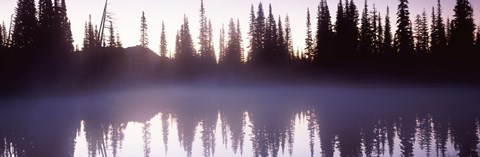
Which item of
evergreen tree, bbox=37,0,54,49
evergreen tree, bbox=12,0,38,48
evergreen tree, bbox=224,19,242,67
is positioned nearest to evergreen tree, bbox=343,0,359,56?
evergreen tree, bbox=224,19,242,67

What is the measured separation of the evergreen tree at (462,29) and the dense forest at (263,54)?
0.13 meters

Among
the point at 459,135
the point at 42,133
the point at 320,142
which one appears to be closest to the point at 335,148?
the point at 320,142

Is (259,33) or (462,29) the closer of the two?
(462,29)

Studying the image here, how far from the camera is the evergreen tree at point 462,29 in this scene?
64.6 metres

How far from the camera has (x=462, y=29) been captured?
65.2 meters

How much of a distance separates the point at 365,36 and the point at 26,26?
171 ft

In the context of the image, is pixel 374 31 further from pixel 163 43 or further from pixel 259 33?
pixel 163 43

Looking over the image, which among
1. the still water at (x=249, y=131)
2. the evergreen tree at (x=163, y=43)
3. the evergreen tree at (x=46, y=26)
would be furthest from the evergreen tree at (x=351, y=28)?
the evergreen tree at (x=163, y=43)

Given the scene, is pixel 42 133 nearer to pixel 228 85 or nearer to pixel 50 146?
pixel 50 146

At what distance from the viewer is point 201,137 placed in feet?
75.8

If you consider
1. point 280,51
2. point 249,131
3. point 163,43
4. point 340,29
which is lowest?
point 249,131

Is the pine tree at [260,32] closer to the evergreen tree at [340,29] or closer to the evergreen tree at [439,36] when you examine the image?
the evergreen tree at [340,29]

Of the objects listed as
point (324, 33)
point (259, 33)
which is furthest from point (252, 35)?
point (324, 33)

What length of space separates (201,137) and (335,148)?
299 inches
